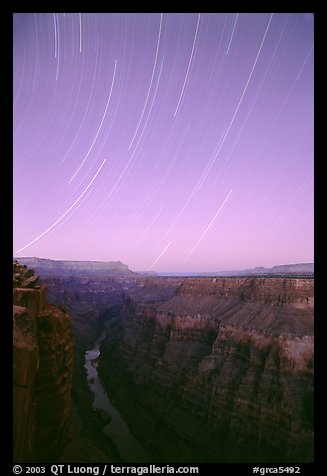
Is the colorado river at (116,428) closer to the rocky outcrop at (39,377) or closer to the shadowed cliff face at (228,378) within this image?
the shadowed cliff face at (228,378)

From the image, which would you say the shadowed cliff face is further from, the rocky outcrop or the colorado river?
the rocky outcrop

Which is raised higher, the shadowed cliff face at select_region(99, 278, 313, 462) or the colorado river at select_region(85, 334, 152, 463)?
the shadowed cliff face at select_region(99, 278, 313, 462)

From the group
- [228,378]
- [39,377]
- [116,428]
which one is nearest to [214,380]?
[228,378]

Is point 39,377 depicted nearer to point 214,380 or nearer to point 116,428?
point 116,428

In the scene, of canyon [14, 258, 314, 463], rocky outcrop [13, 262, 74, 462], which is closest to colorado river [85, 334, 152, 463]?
canyon [14, 258, 314, 463]

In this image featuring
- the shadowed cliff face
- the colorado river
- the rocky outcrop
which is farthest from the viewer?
the colorado river
